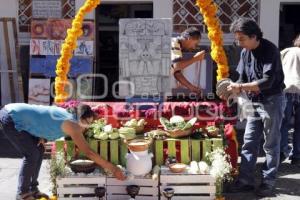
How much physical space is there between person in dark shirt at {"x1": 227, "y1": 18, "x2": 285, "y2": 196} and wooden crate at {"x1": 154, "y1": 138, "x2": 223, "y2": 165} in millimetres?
496

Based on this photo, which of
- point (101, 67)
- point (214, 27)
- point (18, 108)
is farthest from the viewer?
point (101, 67)

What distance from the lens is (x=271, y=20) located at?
8.85m

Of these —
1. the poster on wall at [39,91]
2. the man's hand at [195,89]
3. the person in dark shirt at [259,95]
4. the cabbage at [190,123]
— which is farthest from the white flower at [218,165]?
the poster on wall at [39,91]

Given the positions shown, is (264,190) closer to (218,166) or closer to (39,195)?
(218,166)

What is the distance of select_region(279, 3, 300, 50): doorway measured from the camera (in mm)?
9469

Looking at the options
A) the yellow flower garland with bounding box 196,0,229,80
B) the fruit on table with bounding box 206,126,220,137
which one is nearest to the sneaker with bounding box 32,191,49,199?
the fruit on table with bounding box 206,126,220,137

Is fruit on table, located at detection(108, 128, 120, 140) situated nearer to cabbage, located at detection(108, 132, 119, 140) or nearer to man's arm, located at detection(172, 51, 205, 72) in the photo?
cabbage, located at detection(108, 132, 119, 140)

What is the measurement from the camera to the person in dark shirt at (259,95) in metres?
5.32

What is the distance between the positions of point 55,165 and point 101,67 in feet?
17.2

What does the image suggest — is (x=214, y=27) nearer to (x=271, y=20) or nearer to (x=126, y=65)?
(x=126, y=65)

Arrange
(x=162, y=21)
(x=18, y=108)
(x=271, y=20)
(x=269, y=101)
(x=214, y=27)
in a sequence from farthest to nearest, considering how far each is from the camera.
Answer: (x=271, y=20) < (x=162, y=21) < (x=214, y=27) < (x=269, y=101) < (x=18, y=108)

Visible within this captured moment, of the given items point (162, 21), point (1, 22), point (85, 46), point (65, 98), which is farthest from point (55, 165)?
point (1, 22)

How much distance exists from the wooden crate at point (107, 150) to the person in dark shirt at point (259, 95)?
1253 mm

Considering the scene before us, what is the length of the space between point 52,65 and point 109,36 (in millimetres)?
1498
